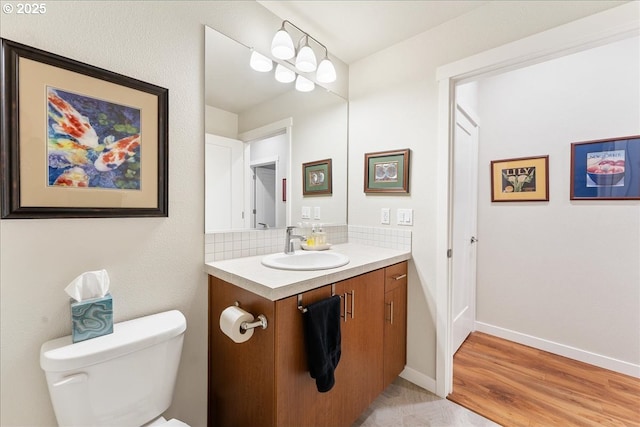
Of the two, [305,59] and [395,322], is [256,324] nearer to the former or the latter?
[395,322]

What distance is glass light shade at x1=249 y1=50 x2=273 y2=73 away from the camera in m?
1.61

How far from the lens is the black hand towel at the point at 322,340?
114 cm

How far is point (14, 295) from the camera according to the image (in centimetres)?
93

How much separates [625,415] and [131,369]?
265cm

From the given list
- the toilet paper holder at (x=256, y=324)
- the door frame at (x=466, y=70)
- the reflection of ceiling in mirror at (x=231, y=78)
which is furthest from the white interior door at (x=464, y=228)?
the toilet paper holder at (x=256, y=324)

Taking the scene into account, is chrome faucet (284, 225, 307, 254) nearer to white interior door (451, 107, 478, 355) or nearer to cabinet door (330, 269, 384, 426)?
cabinet door (330, 269, 384, 426)

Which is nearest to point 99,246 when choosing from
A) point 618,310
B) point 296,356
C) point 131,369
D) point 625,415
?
point 131,369

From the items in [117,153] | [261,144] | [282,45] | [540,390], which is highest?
[282,45]

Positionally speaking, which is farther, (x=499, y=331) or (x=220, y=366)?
(x=499, y=331)

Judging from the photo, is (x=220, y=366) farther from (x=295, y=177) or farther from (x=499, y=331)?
(x=499, y=331)

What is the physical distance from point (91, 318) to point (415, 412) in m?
1.76

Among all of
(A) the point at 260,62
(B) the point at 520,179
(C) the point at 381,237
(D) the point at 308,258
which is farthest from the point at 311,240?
(B) the point at 520,179

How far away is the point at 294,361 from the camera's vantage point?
44.7 inches

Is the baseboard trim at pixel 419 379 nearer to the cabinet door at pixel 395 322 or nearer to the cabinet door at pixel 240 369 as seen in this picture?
the cabinet door at pixel 395 322
